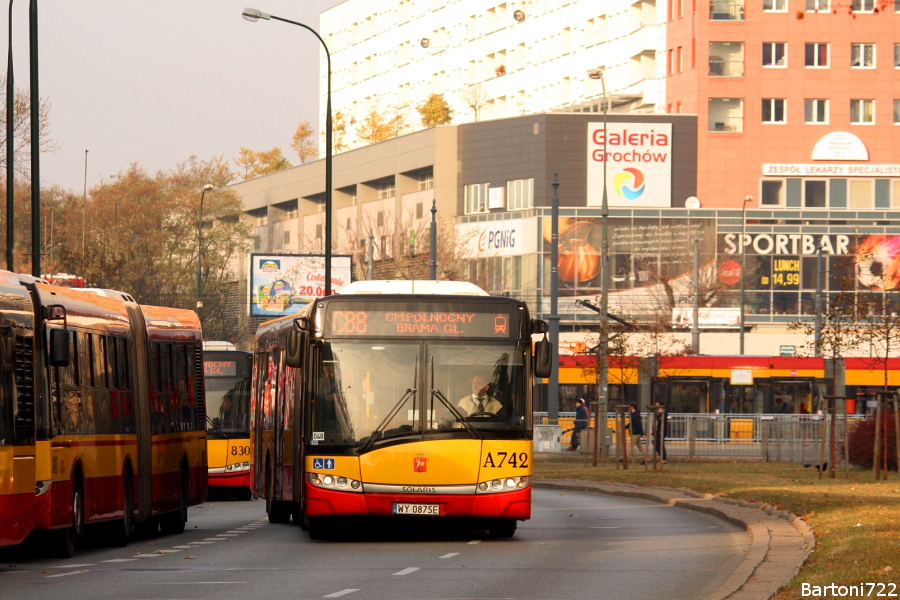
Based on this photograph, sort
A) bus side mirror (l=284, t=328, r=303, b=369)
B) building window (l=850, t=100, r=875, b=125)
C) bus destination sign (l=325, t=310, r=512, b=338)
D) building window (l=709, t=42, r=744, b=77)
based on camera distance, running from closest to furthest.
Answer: bus side mirror (l=284, t=328, r=303, b=369)
bus destination sign (l=325, t=310, r=512, b=338)
building window (l=709, t=42, r=744, b=77)
building window (l=850, t=100, r=875, b=125)

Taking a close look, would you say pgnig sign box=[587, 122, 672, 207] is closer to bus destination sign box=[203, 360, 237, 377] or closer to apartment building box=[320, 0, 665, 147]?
apartment building box=[320, 0, 665, 147]

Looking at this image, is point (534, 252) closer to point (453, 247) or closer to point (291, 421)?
point (453, 247)

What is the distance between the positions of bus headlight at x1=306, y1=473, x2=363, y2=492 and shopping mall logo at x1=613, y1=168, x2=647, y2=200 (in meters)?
73.0

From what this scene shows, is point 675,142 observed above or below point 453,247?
above

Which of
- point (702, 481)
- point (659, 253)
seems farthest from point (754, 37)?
point (702, 481)

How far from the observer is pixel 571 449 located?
177 ft

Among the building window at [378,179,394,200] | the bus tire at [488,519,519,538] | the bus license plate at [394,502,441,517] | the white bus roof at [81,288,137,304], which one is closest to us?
the bus license plate at [394,502,441,517]

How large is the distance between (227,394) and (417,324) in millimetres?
14134

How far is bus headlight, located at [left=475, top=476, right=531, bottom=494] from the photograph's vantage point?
719 inches

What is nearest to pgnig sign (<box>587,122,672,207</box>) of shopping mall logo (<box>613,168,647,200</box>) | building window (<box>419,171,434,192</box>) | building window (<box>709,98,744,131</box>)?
shopping mall logo (<box>613,168,647,200</box>)

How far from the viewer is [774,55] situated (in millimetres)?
92250

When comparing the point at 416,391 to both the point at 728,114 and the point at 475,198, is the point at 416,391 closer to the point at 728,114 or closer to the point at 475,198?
the point at 728,114

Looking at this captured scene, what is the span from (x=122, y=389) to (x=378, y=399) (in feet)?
9.57

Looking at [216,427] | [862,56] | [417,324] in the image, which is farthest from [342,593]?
[862,56]
